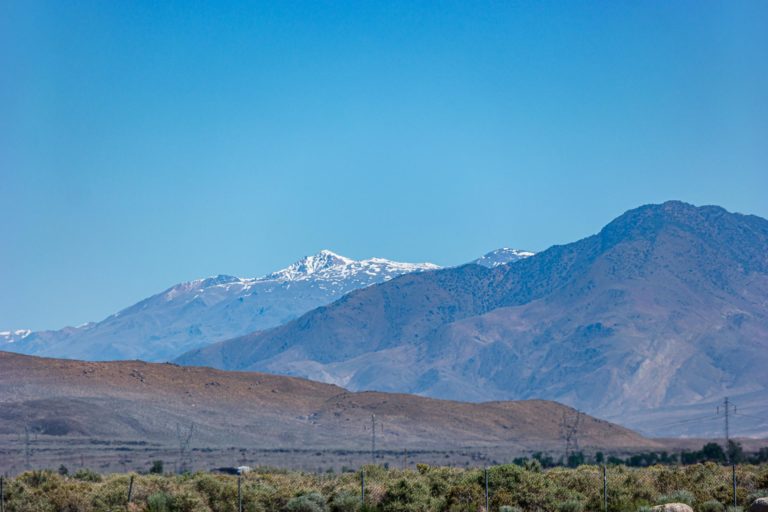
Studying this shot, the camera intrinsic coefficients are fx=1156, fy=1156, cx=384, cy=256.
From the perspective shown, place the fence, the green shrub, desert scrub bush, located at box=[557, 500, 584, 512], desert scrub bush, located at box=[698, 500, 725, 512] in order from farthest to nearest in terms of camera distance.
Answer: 1. the fence
2. the green shrub
3. desert scrub bush, located at box=[557, 500, 584, 512]
4. desert scrub bush, located at box=[698, 500, 725, 512]

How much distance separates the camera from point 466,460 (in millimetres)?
122500

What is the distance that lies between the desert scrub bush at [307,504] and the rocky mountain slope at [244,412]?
3340 inches

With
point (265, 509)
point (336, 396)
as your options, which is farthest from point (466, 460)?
point (265, 509)

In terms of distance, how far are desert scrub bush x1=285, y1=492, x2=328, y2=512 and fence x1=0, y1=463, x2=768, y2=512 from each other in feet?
0.12

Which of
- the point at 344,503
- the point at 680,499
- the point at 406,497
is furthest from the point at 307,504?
the point at 680,499

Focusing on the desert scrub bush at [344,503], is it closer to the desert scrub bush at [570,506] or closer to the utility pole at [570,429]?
the desert scrub bush at [570,506]

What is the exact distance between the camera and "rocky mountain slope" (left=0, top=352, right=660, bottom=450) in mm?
133125

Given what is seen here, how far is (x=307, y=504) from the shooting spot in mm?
41500

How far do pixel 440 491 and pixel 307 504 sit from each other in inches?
246

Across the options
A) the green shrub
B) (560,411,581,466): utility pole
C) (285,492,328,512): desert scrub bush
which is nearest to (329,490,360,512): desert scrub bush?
(285,492,328,512): desert scrub bush

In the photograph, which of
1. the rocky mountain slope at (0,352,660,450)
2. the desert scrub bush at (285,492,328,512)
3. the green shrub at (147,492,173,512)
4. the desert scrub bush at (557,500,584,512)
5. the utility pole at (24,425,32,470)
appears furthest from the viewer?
the rocky mountain slope at (0,352,660,450)

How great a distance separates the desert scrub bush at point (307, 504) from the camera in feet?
136

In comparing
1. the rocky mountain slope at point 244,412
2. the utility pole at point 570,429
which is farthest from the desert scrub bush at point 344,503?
the utility pole at point 570,429

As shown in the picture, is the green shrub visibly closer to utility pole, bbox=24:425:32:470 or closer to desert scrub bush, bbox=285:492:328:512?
desert scrub bush, bbox=285:492:328:512
